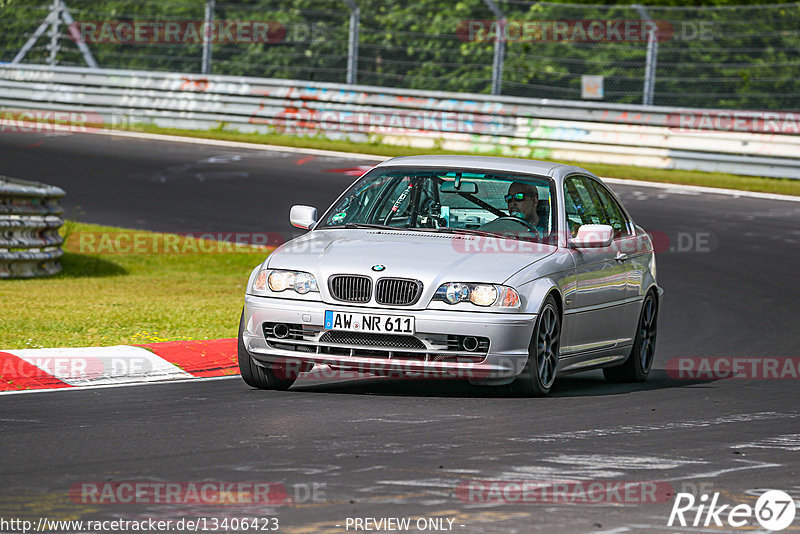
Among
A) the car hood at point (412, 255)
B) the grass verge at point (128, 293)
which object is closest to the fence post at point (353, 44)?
the grass verge at point (128, 293)

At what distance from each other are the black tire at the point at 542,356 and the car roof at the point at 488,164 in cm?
122

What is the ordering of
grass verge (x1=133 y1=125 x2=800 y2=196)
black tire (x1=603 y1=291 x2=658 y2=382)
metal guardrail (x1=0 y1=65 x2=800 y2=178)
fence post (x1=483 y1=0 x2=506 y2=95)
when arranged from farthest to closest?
fence post (x1=483 y1=0 x2=506 y2=95)
metal guardrail (x1=0 y1=65 x2=800 y2=178)
grass verge (x1=133 y1=125 x2=800 y2=196)
black tire (x1=603 y1=291 x2=658 y2=382)

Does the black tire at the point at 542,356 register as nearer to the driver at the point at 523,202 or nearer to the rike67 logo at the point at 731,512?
the driver at the point at 523,202

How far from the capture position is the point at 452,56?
85.3ft

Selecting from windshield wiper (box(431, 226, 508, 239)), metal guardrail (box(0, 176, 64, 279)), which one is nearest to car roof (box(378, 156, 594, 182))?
windshield wiper (box(431, 226, 508, 239))

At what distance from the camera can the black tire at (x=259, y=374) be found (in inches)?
351

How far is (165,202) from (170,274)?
4.27m

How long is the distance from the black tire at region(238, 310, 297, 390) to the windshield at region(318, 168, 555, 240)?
1.15 metres

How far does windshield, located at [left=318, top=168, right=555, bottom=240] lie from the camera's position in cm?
961

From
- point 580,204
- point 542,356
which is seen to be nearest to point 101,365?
point 542,356

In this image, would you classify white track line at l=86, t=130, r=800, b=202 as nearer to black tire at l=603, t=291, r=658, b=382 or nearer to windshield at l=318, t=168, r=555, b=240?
black tire at l=603, t=291, r=658, b=382

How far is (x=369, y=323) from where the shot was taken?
8461 millimetres

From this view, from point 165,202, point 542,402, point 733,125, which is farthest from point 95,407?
point 733,125

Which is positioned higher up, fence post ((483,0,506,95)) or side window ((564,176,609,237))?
fence post ((483,0,506,95))
